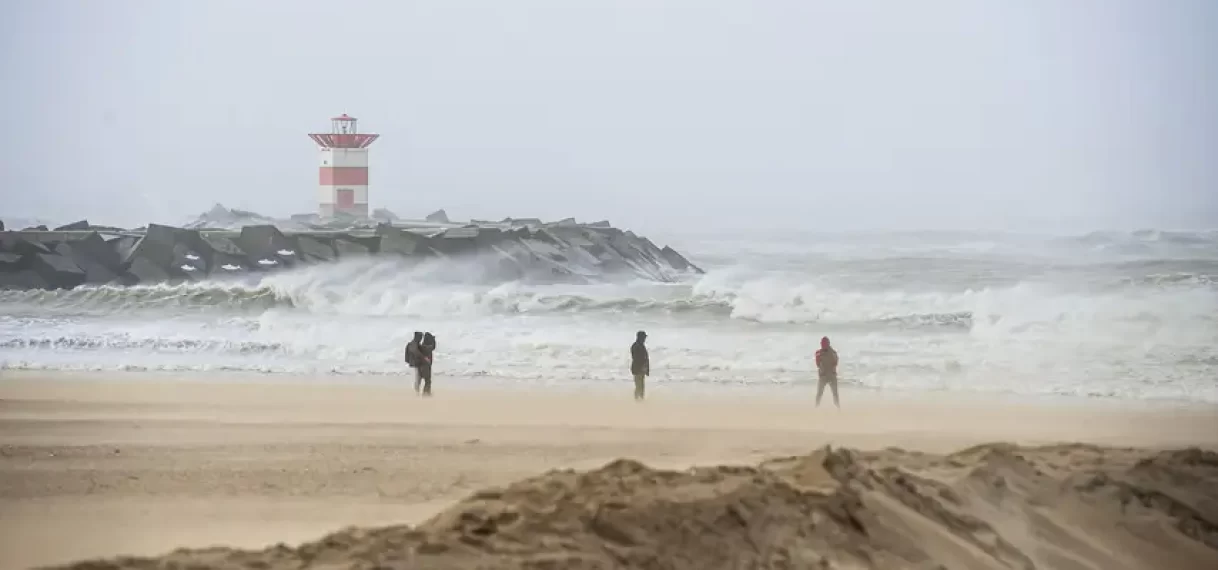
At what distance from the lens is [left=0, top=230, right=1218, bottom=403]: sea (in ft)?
12.2

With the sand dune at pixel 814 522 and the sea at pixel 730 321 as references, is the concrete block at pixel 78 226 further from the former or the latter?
the sand dune at pixel 814 522

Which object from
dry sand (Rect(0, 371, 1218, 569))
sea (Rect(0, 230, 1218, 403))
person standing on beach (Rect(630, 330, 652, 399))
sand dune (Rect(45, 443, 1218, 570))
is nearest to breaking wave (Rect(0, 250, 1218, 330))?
sea (Rect(0, 230, 1218, 403))

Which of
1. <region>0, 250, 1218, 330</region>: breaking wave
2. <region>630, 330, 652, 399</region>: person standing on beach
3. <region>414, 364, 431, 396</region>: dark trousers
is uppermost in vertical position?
<region>0, 250, 1218, 330</region>: breaking wave

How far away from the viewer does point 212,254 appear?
3.72m

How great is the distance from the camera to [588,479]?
109 inches

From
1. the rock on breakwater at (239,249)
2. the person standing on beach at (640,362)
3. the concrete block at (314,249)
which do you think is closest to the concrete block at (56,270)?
the rock on breakwater at (239,249)

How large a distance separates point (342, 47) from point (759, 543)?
6.90 feet

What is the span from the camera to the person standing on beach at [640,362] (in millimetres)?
3702

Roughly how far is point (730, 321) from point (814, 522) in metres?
1.38

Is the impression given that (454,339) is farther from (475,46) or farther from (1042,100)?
(1042,100)

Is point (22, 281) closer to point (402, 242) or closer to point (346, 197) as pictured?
point (346, 197)

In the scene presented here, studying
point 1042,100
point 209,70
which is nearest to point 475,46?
point 209,70

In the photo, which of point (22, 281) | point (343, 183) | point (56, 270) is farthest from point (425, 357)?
point (22, 281)

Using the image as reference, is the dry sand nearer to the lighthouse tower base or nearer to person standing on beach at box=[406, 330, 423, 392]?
person standing on beach at box=[406, 330, 423, 392]
